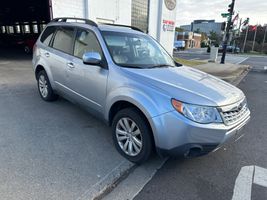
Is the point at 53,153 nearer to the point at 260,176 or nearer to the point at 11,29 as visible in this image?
the point at 260,176

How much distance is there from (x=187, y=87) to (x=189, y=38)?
79.0m

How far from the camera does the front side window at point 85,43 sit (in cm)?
370

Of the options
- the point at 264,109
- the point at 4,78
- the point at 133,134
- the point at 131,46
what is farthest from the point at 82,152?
the point at 4,78

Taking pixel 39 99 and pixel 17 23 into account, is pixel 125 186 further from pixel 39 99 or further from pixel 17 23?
pixel 17 23

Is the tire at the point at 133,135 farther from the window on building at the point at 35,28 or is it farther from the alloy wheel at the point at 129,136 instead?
the window on building at the point at 35,28

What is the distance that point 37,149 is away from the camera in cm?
334

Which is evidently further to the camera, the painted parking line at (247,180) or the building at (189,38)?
the building at (189,38)

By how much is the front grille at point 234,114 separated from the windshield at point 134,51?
1.41m

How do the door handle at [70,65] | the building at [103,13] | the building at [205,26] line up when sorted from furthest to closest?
the building at [205,26]
the building at [103,13]
the door handle at [70,65]

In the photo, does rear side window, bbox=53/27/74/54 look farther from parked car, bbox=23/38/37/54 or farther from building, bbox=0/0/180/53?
parked car, bbox=23/38/37/54

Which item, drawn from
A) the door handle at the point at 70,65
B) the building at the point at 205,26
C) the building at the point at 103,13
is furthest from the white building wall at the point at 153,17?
the building at the point at 205,26

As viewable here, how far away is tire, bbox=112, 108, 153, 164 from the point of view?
2.88 metres

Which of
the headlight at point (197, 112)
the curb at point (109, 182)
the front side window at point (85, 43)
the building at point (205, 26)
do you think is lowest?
the curb at point (109, 182)

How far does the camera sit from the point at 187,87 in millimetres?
2889
